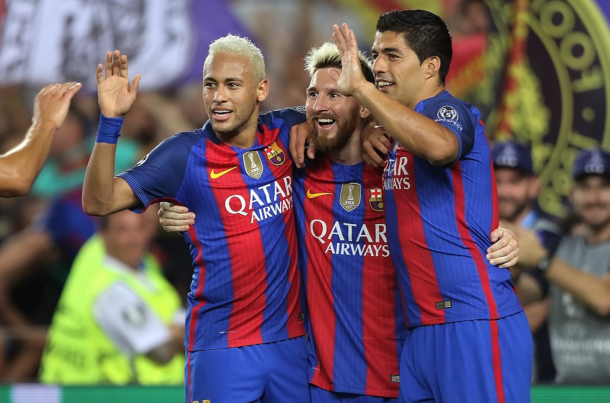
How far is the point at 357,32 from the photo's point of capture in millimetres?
7266

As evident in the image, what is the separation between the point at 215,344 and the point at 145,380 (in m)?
3.07

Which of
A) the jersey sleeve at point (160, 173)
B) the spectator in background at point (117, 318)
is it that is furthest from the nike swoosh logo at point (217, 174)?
the spectator in background at point (117, 318)

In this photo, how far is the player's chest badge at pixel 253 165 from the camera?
13.8ft

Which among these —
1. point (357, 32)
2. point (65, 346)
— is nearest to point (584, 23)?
point (357, 32)

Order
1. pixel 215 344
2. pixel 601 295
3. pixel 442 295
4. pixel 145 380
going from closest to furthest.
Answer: pixel 442 295
pixel 215 344
pixel 601 295
pixel 145 380

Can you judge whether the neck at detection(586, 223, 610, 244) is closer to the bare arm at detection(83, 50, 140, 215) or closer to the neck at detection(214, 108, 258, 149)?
the neck at detection(214, 108, 258, 149)

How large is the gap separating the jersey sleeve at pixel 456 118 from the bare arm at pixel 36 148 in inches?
67.4

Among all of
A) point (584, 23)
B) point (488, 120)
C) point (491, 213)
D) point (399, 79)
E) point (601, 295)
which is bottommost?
point (601, 295)

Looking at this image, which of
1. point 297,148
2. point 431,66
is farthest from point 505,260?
point 297,148

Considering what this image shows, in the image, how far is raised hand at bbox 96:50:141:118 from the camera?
371 cm

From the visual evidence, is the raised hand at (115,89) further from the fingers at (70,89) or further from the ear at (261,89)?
the ear at (261,89)

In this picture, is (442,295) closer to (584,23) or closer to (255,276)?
(255,276)

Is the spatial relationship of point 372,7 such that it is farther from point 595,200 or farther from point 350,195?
point 350,195

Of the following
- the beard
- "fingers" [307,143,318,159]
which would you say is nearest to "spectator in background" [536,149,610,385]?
the beard
